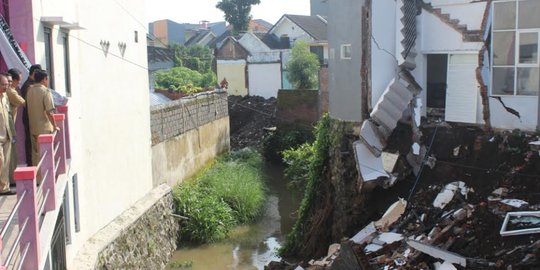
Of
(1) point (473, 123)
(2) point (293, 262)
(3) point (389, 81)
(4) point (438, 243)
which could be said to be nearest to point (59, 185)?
(4) point (438, 243)

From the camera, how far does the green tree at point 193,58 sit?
50.8 meters

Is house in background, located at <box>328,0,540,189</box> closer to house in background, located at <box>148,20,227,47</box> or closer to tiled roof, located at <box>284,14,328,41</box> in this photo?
tiled roof, located at <box>284,14,328,41</box>

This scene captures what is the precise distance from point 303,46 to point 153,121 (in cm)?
2011

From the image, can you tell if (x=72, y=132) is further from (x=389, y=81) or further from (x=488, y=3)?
(x=488, y=3)

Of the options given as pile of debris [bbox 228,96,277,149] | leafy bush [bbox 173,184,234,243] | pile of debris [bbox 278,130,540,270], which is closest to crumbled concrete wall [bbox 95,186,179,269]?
leafy bush [bbox 173,184,234,243]

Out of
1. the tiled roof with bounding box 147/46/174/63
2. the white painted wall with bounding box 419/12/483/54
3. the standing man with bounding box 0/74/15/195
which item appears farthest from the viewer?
the tiled roof with bounding box 147/46/174/63

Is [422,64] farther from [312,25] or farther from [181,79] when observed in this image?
[312,25]

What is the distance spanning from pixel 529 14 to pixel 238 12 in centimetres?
4630

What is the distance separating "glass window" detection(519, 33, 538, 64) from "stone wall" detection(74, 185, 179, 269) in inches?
355

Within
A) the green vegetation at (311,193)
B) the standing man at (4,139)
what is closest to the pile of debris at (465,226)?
the green vegetation at (311,193)

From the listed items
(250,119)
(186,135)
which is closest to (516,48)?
(186,135)

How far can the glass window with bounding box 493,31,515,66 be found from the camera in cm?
1264

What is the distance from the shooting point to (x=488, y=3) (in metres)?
13.0

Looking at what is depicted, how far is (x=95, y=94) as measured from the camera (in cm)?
1193
